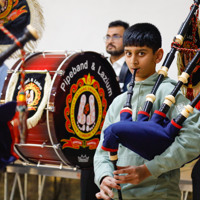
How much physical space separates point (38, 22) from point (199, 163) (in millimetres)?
1782

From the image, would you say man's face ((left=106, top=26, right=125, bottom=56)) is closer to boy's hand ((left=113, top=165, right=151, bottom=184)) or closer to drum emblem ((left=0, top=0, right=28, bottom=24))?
drum emblem ((left=0, top=0, right=28, bottom=24))

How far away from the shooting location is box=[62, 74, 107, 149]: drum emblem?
9.35 feet

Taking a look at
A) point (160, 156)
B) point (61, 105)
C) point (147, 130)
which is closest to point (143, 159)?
point (160, 156)

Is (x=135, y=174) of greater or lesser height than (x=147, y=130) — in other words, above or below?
below

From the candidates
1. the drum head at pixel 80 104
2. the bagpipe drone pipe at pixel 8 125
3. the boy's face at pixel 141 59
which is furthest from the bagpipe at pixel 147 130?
the drum head at pixel 80 104

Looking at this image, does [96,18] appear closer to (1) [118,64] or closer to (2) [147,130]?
(1) [118,64]

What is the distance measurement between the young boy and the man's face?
202cm

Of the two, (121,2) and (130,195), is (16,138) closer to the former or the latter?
(130,195)

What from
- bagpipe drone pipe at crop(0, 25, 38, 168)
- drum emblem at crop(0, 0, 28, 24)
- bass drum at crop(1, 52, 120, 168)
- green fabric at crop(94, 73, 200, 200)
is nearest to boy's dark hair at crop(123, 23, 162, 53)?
green fabric at crop(94, 73, 200, 200)

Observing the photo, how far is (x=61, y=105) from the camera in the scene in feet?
9.12

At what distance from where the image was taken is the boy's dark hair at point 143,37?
1.81m

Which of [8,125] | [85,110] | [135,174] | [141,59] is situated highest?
[141,59]

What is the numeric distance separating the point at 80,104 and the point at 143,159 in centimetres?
126

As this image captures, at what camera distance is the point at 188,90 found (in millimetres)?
2246
